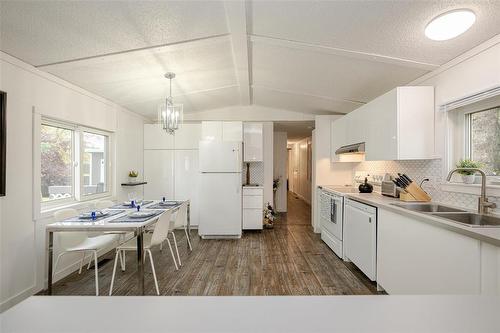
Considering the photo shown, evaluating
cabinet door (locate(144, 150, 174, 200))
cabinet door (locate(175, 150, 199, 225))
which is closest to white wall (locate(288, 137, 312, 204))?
cabinet door (locate(175, 150, 199, 225))

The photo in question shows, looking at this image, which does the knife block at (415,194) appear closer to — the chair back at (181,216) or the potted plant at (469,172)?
the potted plant at (469,172)

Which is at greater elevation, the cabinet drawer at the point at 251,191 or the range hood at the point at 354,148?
the range hood at the point at 354,148

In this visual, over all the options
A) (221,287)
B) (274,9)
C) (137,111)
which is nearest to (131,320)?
(274,9)

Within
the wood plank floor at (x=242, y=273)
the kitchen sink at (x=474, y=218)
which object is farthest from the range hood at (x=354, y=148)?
the wood plank floor at (x=242, y=273)

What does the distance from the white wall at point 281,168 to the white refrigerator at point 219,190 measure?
2.66 m

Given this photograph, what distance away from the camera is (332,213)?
3.55 m

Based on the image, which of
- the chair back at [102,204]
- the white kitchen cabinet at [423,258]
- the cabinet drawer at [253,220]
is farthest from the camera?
the cabinet drawer at [253,220]

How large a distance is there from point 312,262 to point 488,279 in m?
2.01

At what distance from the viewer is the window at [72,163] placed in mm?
2776

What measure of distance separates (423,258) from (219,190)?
306cm

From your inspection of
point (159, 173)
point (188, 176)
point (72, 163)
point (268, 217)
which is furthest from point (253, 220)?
point (72, 163)

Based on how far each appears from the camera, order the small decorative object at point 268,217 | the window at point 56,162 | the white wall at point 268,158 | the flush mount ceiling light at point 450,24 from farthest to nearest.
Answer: the white wall at point 268,158 → the small decorative object at point 268,217 → the window at point 56,162 → the flush mount ceiling light at point 450,24

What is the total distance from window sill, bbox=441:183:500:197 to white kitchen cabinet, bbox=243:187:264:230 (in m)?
2.85

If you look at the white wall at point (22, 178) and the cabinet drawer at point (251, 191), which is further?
the cabinet drawer at point (251, 191)
